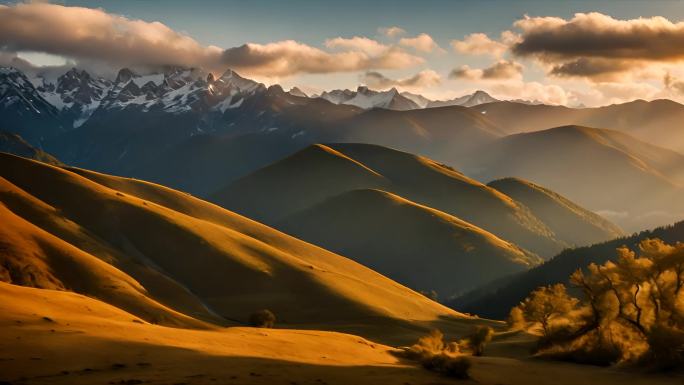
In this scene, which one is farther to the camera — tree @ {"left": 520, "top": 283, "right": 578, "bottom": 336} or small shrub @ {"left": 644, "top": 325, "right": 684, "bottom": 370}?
tree @ {"left": 520, "top": 283, "right": 578, "bottom": 336}

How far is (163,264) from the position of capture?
16688 centimetres

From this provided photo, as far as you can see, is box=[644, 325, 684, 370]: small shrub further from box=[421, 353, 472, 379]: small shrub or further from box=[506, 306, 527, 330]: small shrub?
box=[506, 306, 527, 330]: small shrub

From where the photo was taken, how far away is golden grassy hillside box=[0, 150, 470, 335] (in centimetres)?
11956

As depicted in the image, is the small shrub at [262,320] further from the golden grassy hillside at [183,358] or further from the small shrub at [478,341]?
the golden grassy hillside at [183,358]

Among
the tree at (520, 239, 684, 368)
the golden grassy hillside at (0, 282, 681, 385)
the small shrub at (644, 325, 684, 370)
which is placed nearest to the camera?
the golden grassy hillside at (0, 282, 681, 385)

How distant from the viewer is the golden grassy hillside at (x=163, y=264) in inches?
4707

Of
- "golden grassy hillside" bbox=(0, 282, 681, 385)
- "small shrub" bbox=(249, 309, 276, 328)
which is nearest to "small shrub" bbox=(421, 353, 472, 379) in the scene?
"golden grassy hillside" bbox=(0, 282, 681, 385)

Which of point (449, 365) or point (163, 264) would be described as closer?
point (449, 365)

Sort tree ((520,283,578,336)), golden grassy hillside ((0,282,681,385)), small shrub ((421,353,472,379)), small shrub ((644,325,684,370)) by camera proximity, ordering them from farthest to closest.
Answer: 1. tree ((520,283,578,336))
2. small shrub ((644,325,684,370))
3. small shrub ((421,353,472,379))
4. golden grassy hillside ((0,282,681,385))

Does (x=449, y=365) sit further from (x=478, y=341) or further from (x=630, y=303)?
(x=478, y=341)

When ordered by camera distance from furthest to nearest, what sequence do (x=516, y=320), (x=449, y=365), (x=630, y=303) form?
(x=516, y=320)
(x=630, y=303)
(x=449, y=365)

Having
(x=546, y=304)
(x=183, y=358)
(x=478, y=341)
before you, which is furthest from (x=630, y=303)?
(x=183, y=358)

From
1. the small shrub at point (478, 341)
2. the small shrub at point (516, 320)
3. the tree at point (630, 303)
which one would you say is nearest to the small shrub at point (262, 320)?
the small shrub at point (478, 341)

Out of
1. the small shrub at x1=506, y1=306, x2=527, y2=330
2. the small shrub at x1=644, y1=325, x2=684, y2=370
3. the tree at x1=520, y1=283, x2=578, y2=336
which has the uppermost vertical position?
the small shrub at x1=644, y1=325, x2=684, y2=370
